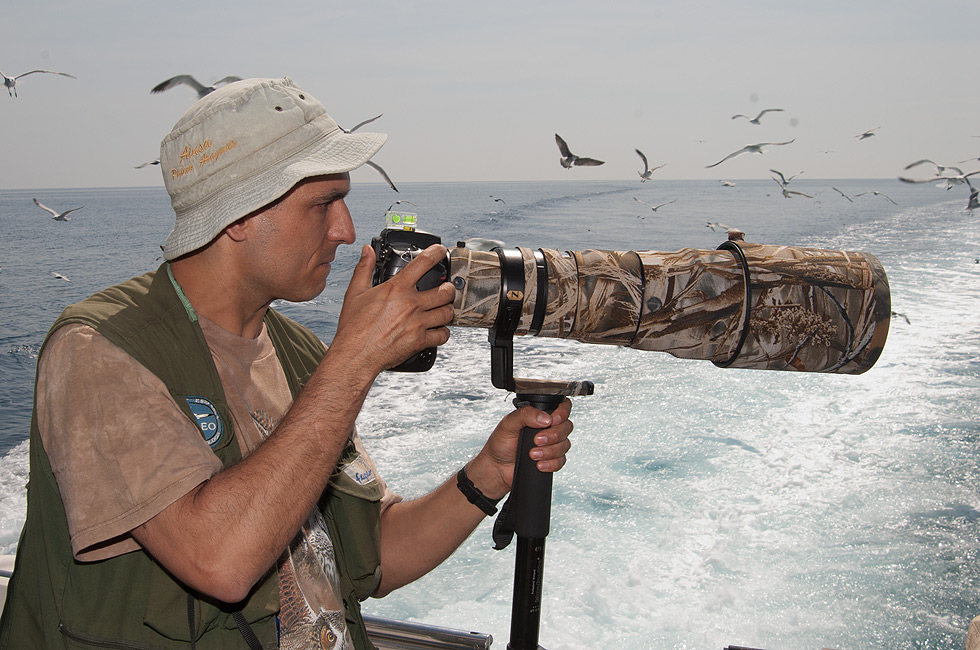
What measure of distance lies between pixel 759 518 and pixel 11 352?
21.4 feet

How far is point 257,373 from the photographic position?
1.22 meters

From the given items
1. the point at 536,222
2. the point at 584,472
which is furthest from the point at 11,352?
the point at 536,222

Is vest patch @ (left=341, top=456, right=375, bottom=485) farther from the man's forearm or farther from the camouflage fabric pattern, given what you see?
the camouflage fabric pattern

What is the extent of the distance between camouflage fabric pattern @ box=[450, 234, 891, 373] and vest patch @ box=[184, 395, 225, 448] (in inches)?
14.5

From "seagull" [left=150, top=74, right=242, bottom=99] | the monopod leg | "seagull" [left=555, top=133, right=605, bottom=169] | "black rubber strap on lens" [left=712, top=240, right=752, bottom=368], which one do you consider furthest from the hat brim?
"seagull" [left=555, top=133, right=605, bottom=169]

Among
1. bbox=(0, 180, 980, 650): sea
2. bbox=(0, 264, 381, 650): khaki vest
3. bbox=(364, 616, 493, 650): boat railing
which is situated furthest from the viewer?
bbox=(0, 180, 980, 650): sea

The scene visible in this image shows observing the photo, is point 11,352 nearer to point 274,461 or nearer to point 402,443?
point 402,443

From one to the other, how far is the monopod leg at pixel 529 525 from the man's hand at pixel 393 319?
298mm

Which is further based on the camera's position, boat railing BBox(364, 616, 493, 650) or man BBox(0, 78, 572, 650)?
boat railing BBox(364, 616, 493, 650)

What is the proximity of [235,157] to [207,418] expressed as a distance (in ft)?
1.25

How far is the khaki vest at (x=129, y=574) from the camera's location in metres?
0.95

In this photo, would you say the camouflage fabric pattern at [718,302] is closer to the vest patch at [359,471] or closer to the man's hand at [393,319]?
the man's hand at [393,319]

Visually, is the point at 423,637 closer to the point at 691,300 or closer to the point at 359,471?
the point at 359,471

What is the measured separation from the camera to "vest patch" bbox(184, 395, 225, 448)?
1.00 m
